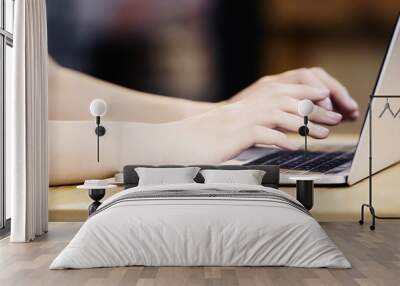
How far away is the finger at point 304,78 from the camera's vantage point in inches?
305

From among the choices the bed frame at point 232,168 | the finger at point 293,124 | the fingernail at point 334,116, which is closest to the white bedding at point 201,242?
the bed frame at point 232,168

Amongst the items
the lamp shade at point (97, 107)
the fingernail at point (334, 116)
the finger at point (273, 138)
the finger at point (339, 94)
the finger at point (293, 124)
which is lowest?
the finger at point (273, 138)

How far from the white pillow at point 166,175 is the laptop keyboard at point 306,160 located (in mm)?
952

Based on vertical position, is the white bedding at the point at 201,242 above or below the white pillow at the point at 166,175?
below

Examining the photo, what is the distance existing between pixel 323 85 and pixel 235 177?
1.81 metres

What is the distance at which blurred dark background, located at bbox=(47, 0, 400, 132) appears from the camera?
25.3 ft

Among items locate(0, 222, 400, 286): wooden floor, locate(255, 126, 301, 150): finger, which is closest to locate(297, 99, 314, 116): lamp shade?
locate(255, 126, 301, 150): finger

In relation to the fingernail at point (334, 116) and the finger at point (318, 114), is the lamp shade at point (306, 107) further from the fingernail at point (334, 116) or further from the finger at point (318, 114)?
the fingernail at point (334, 116)

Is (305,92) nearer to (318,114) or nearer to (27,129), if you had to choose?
(318,114)

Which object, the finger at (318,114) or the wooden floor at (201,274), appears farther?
the finger at (318,114)

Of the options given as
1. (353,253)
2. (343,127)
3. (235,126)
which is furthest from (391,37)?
(353,253)

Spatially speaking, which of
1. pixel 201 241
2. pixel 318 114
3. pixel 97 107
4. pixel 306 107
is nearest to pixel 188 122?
pixel 97 107

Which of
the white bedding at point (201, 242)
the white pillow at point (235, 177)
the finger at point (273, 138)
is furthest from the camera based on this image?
the finger at point (273, 138)

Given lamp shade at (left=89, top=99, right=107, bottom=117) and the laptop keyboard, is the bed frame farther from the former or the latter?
lamp shade at (left=89, top=99, right=107, bottom=117)
